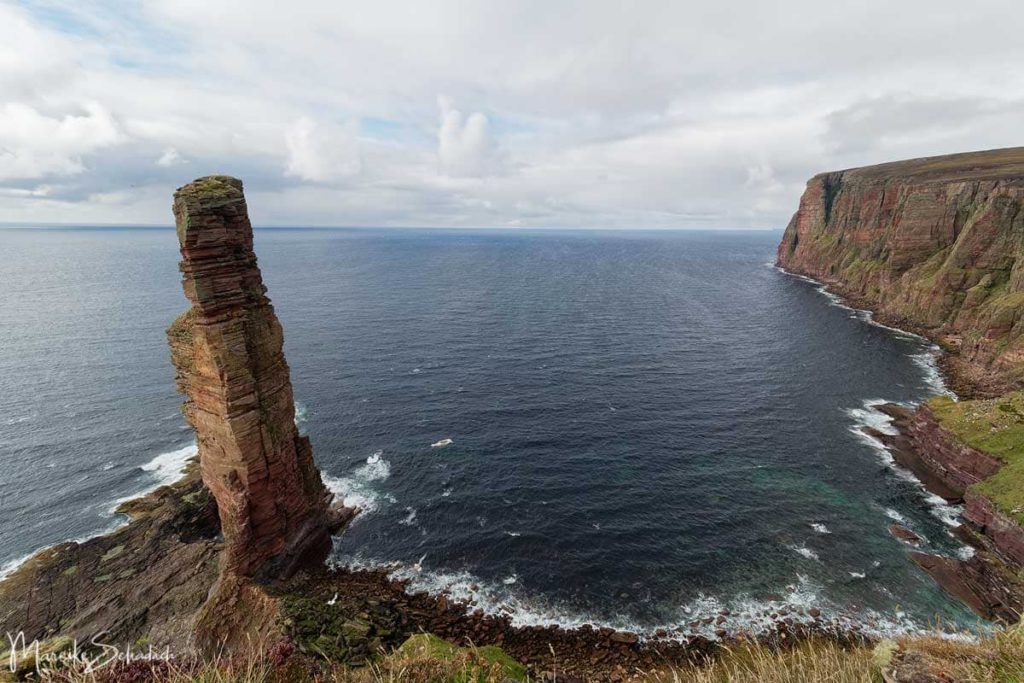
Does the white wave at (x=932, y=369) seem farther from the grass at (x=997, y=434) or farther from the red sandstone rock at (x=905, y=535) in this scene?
the red sandstone rock at (x=905, y=535)

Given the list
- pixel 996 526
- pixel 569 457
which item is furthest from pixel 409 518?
pixel 996 526

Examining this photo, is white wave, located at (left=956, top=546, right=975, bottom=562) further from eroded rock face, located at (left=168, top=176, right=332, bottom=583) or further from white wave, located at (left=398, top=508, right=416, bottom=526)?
eroded rock face, located at (left=168, top=176, right=332, bottom=583)

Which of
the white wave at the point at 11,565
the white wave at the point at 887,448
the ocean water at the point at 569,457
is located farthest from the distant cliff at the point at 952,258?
the white wave at the point at 11,565

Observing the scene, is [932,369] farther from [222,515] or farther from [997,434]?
[222,515]

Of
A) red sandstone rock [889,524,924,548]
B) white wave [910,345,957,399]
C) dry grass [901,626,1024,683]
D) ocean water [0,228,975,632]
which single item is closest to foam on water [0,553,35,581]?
ocean water [0,228,975,632]

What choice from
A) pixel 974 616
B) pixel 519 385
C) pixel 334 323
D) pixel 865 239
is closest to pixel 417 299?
pixel 334 323
